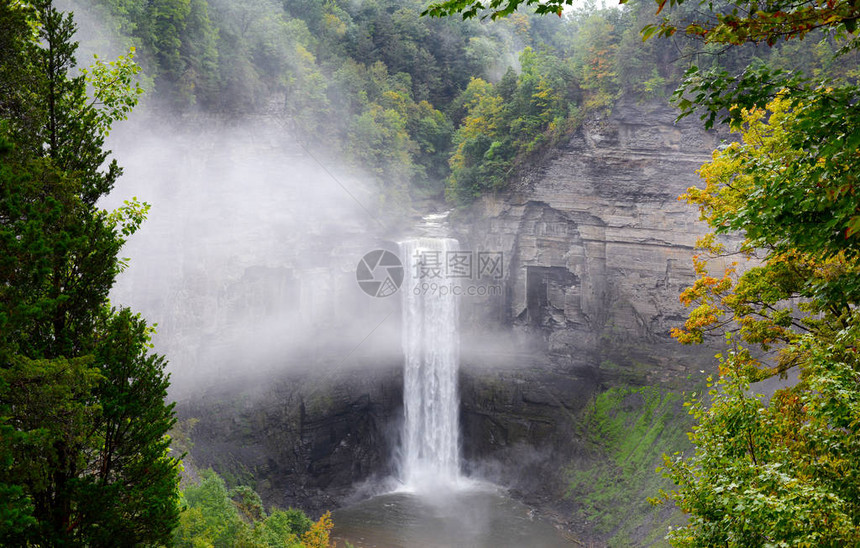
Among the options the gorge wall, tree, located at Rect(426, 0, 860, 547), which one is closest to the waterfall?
the gorge wall

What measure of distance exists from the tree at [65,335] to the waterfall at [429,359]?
27.5 m

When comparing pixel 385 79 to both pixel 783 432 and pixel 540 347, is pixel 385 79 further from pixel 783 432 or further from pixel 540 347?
pixel 783 432

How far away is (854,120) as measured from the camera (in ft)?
17.6

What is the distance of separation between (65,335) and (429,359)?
29078 millimetres

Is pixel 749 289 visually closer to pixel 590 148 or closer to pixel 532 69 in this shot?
pixel 590 148

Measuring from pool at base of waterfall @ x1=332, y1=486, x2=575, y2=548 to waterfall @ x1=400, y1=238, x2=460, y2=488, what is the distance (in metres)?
2.87

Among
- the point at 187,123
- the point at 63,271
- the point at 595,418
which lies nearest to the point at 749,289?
the point at 63,271

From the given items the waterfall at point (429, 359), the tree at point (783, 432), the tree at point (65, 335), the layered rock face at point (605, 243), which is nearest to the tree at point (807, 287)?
the tree at point (783, 432)

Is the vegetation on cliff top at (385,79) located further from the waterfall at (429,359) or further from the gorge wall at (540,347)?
the waterfall at (429,359)

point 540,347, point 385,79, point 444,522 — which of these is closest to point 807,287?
point 444,522

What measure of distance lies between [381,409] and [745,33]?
3362 cm

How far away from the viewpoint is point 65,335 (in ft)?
27.9

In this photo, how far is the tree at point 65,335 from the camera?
6902 millimetres

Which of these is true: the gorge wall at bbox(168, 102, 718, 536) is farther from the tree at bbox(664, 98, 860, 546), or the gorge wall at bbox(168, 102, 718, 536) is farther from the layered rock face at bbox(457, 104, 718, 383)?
the tree at bbox(664, 98, 860, 546)
